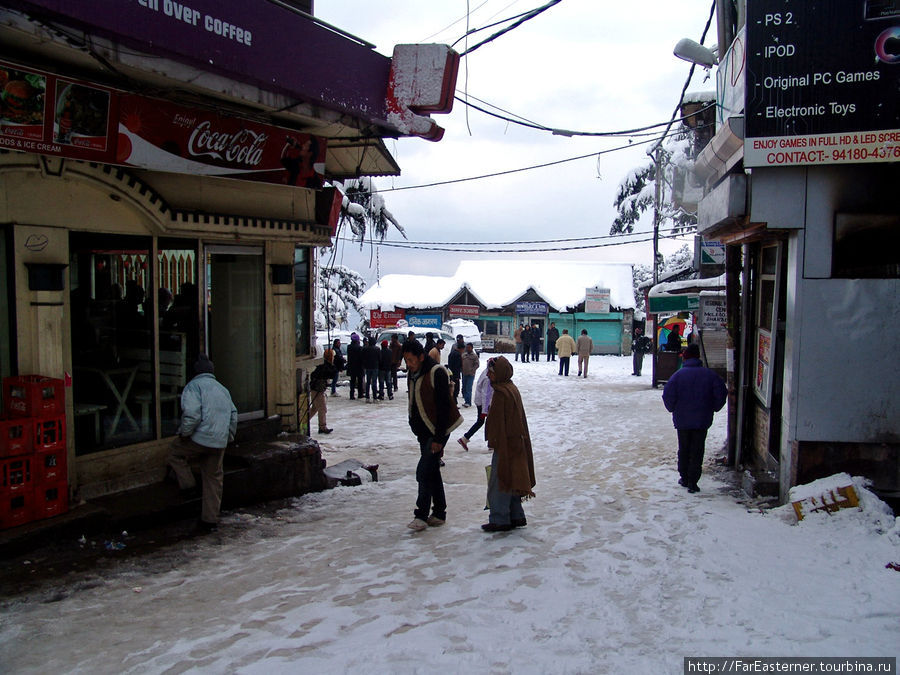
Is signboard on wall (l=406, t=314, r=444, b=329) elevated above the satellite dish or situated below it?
below

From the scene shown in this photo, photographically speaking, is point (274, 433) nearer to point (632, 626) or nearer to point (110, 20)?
point (110, 20)

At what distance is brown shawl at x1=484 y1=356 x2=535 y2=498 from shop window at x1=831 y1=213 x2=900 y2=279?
319 centimetres

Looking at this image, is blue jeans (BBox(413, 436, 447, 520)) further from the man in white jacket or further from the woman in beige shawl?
the man in white jacket

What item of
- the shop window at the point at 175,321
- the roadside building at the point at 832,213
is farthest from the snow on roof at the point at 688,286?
the shop window at the point at 175,321

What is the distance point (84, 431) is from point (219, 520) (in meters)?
1.50

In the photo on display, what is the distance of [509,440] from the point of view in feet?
19.9

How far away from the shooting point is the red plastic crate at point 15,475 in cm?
516

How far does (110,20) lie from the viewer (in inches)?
200

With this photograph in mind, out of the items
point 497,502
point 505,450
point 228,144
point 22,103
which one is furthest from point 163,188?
point 497,502

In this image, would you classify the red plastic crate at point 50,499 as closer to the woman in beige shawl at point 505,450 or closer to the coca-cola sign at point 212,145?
the coca-cola sign at point 212,145

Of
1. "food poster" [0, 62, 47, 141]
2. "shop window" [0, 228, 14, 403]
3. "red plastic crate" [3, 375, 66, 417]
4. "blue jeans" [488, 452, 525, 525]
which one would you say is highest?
"food poster" [0, 62, 47, 141]

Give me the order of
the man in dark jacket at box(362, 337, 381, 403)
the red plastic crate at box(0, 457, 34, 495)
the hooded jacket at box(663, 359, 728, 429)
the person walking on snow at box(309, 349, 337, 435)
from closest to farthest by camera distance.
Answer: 1. the red plastic crate at box(0, 457, 34, 495)
2. the hooded jacket at box(663, 359, 728, 429)
3. the person walking on snow at box(309, 349, 337, 435)
4. the man in dark jacket at box(362, 337, 381, 403)

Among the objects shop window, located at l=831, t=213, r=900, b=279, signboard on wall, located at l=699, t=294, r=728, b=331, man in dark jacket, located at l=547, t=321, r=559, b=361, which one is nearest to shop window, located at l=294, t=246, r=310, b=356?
shop window, located at l=831, t=213, r=900, b=279

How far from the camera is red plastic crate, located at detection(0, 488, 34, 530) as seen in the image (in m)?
5.17
